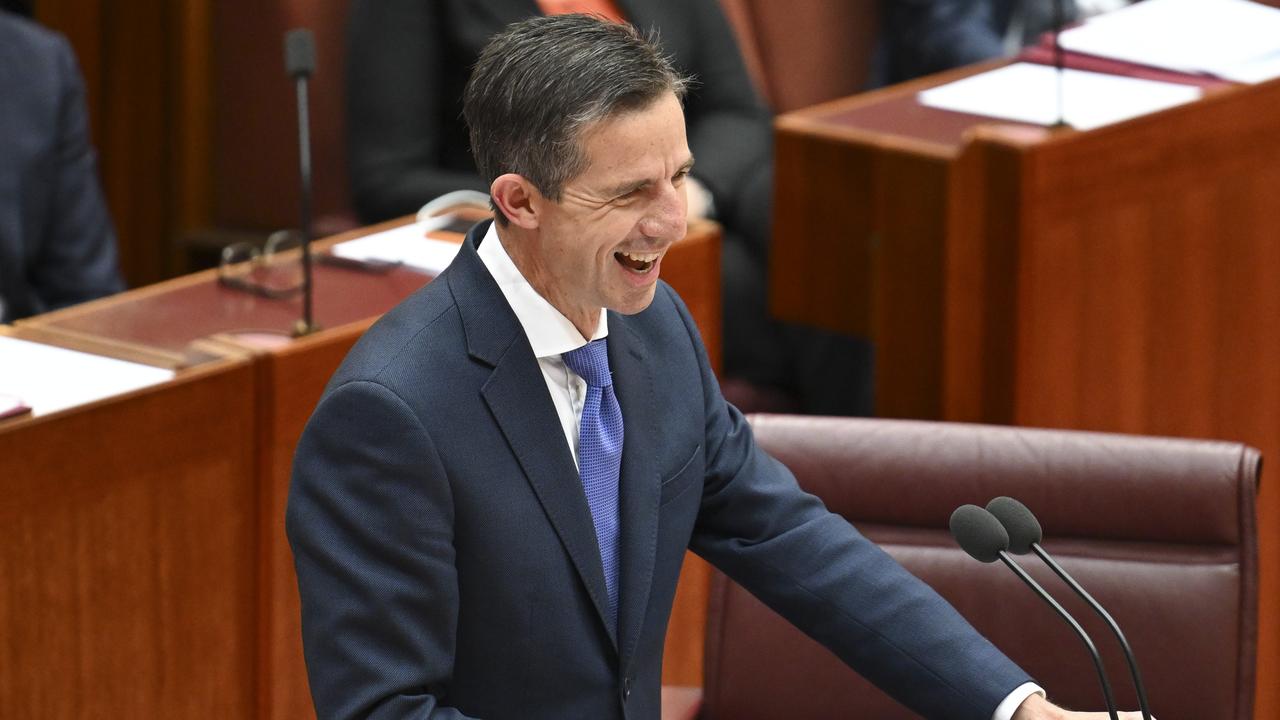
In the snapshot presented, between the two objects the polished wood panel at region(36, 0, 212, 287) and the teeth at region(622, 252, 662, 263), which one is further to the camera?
the polished wood panel at region(36, 0, 212, 287)

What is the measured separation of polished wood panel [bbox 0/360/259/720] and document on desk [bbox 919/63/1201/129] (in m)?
1.10

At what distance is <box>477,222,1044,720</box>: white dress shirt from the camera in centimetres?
143

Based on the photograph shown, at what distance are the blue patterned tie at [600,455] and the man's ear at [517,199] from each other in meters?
0.14

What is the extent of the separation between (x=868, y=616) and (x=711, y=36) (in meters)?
1.85

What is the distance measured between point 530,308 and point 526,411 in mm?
78

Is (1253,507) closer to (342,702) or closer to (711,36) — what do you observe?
(342,702)

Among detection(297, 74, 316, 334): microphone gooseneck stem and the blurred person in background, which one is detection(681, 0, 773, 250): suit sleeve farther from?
detection(297, 74, 316, 334): microphone gooseneck stem

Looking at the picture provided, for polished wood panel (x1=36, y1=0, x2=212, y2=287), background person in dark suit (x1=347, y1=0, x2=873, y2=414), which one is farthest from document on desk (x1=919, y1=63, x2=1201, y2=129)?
polished wood panel (x1=36, y1=0, x2=212, y2=287)

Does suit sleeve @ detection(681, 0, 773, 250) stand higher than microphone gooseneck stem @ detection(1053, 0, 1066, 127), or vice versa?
microphone gooseneck stem @ detection(1053, 0, 1066, 127)

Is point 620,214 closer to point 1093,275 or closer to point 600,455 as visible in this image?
point 600,455

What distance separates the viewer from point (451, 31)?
3125 mm

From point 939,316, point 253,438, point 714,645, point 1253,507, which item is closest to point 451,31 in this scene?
point 939,316

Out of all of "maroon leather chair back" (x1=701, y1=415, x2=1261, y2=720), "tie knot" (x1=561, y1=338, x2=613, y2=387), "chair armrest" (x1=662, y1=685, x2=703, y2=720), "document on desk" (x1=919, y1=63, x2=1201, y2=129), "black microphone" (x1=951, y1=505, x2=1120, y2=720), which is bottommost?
"chair armrest" (x1=662, y1=685, x2=703, y2=720)

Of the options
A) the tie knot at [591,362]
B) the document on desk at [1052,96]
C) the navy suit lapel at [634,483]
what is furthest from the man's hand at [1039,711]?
the document on desk at [1052,96]
